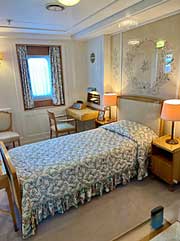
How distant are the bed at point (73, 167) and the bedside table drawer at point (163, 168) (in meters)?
0.14

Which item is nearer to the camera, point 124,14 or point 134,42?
point 124,14

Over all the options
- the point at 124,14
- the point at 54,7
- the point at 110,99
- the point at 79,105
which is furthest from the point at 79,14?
the point at 79,105

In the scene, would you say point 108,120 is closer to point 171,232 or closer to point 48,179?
point 48,179

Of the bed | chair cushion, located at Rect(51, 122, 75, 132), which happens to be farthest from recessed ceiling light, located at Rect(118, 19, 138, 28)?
chair cushion, located at Rect(51, 122, 75, 132)

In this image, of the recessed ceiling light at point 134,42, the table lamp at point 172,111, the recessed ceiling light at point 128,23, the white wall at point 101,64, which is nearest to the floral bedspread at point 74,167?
the table lamp at point 172,111

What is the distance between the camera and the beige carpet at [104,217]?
1931 mm

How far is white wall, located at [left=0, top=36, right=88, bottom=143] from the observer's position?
380 cm

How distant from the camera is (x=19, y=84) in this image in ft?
13.1

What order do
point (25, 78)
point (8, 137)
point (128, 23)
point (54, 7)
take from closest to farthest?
point (54, 7), point (128, 23), point (8, 137), point (25, 78)

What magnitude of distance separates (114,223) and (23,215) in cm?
99

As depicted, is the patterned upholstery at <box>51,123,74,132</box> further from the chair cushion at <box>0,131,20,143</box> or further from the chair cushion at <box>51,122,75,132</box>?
the chair cushion at <box>0,131,20,143</box>

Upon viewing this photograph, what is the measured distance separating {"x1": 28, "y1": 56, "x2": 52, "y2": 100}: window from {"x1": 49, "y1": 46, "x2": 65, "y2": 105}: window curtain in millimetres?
99

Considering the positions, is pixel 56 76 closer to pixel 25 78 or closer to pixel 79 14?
pixel 25 78

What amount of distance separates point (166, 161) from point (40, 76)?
3.20 meters
